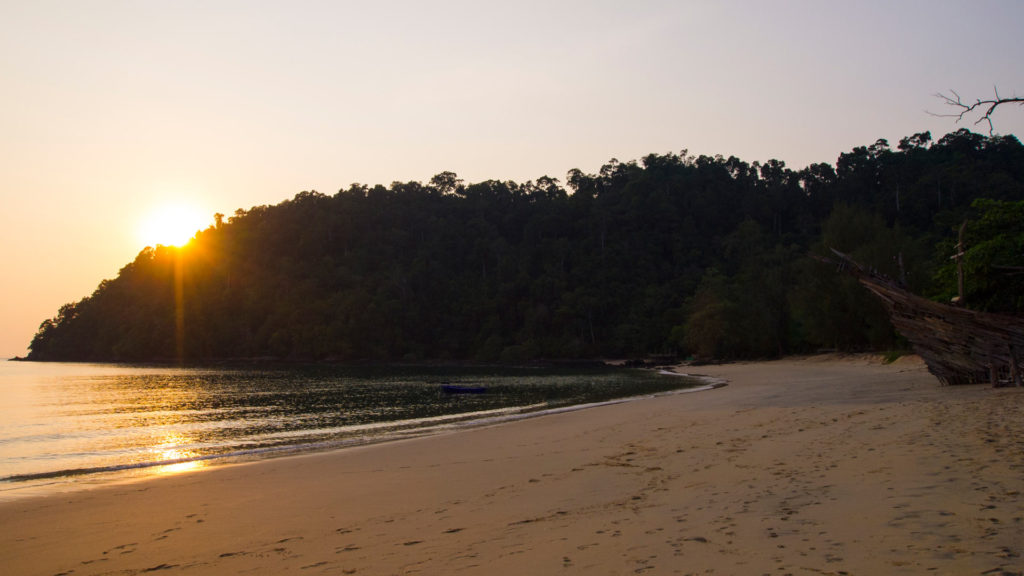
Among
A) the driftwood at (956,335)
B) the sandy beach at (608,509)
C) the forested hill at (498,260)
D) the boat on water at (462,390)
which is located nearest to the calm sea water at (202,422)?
the boat on water at (462,390)

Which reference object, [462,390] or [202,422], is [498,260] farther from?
[202,422]

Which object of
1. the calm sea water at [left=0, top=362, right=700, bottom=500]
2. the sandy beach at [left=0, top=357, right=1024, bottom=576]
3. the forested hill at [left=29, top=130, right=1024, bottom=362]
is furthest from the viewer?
the forested hill at [left=29, top=130, right=1024, bottom=362]

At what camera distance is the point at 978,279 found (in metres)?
25.2

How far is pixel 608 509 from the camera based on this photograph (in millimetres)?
8055

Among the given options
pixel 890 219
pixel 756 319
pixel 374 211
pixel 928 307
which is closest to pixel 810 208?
pixel 890 219

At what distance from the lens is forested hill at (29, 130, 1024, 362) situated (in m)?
118

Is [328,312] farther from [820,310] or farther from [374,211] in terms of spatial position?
[820,310]

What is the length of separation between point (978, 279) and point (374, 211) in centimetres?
13790

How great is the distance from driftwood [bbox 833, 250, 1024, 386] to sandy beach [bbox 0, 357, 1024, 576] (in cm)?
383

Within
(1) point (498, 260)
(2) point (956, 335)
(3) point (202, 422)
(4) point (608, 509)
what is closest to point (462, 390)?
(3) point (202, 422)

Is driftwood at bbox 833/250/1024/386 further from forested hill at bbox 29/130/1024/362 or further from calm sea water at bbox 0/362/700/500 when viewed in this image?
forested hill at bbox 29/130/1024/362

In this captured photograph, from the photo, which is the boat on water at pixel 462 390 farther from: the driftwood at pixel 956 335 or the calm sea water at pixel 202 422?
the driftwood at pixel 956 335

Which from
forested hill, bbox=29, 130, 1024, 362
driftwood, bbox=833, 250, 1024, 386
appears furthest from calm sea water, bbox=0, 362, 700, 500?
forested hill, bbox=29, 130, 1024, 362

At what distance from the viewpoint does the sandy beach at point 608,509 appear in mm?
5816
